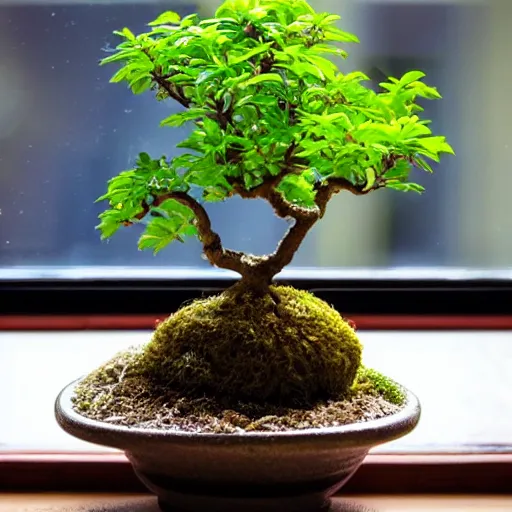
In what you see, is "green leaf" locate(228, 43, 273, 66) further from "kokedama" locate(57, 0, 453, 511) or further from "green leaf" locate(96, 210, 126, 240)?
"green leaf" locate(96, 210, 126, 240)

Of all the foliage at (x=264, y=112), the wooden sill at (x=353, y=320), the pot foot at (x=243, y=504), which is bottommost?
the pot foot at (x=243, y=504)

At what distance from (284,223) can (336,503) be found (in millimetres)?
524

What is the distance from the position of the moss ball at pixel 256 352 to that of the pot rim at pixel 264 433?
9 cm

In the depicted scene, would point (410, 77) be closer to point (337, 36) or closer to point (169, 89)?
point (337, 36)

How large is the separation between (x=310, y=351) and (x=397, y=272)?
515mm

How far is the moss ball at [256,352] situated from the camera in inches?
35.4

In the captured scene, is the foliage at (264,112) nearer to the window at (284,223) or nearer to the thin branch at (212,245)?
the thin branch at (212,245)

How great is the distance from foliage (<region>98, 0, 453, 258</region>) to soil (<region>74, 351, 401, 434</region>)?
0.69 ft

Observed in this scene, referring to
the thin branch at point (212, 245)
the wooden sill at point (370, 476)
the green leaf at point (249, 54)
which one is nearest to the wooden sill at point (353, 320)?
the wooden sill at point (370, 476)

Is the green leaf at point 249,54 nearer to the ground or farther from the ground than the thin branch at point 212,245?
farther from the ground

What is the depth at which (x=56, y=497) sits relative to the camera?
116 cm

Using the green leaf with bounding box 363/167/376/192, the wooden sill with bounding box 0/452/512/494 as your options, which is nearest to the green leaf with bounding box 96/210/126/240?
the green leaf with bounding box 363/167/376/192

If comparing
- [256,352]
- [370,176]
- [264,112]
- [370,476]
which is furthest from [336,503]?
[264,112]

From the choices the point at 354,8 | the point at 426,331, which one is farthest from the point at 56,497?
the point at 354,8
